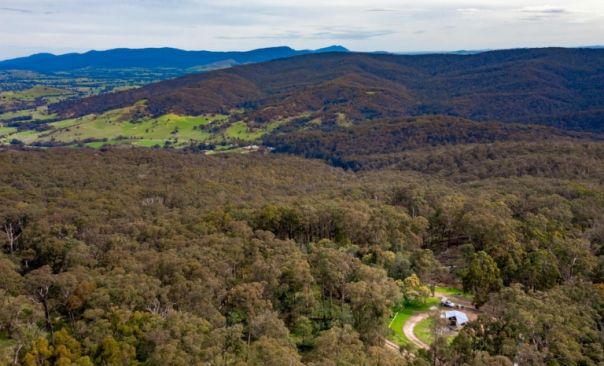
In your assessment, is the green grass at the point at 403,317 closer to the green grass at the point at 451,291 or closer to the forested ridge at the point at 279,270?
the forested ridge at the point at 279,270

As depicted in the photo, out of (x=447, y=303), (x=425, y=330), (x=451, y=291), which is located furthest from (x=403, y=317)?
(x=451, y=291)

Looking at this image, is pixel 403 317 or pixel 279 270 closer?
pixel 279 270

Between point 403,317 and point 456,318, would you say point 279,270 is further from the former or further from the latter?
point 456,318

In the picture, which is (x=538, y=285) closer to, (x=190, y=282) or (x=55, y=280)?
(x=190, y=282)

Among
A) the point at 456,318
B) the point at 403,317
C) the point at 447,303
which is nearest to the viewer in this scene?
the point at 456,318

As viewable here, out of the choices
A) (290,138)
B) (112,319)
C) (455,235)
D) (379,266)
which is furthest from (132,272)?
(290,138)

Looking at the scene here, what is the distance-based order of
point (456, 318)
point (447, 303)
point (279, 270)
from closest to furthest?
point (279, 270) → point (456, 318) → point (447, 303)

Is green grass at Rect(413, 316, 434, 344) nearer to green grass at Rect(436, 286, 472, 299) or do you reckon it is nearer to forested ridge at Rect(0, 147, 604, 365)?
forested ridge at Rect(0, 147, 604, 365)
